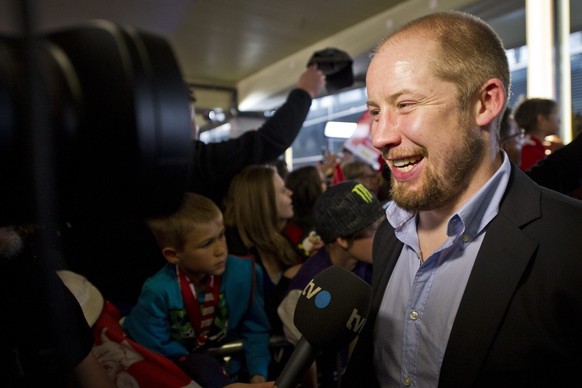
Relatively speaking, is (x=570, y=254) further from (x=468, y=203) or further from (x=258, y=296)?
(x=258, y=296)

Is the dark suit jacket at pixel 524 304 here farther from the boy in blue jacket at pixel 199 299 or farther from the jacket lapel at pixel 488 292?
the boy in blue jacket at pixel 199 299

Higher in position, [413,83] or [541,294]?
[413,83]

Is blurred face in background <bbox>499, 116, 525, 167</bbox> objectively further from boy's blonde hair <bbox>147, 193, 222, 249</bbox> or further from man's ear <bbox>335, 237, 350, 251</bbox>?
boy's blonde hair <bbox>147, 193, 222, 249</bbox>

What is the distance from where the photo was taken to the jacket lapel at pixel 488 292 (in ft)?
2.65

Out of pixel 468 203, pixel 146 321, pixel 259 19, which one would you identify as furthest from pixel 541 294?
pixel 259 19

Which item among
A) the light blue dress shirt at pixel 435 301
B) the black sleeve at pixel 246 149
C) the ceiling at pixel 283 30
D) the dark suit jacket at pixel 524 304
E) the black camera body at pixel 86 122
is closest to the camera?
the black camera body at pixel 86 122

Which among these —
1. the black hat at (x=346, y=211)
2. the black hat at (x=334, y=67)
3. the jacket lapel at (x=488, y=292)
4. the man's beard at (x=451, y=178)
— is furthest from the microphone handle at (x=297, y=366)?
the black hat at (x=334, y=67)

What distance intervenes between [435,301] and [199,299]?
0.96 m

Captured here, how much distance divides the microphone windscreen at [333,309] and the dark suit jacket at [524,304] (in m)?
0.18

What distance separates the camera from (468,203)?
3.02ft

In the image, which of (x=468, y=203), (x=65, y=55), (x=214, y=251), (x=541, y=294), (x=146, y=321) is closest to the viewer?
(x=65, y=55)

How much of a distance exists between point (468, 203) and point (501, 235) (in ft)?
0.30

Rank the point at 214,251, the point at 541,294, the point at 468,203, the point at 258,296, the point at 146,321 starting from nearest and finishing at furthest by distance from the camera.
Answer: the point at 541,294, the point at 468,203, the point at 146,321, the point at 214,251, the point at 258,296

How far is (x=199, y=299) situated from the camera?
64.5 inches
